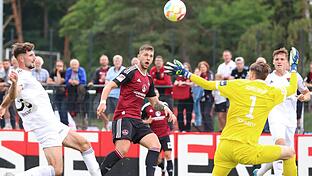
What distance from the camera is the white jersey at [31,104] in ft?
41.4

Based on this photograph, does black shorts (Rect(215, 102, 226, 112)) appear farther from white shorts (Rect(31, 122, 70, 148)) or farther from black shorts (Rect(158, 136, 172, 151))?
white shorts (Rect(31, 122, 70, 148))

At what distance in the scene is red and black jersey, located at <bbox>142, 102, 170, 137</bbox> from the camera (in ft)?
51.2

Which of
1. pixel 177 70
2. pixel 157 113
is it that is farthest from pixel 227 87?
pixel 157 113

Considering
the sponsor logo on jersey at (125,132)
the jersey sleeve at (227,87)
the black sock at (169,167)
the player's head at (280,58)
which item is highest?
the player's head at (280,58)

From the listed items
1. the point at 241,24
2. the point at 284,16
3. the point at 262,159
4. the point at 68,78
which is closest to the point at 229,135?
the point at 262,159

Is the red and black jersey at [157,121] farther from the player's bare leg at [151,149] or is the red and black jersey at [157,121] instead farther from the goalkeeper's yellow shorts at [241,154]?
the goalkeeper's yellow shorts at [241,154]

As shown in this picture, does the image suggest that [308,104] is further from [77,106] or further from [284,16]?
[284,16]

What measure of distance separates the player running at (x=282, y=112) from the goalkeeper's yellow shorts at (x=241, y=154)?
2202 mm

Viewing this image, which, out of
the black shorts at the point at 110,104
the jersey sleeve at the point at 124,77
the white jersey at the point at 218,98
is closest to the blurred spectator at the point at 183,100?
the white jersey at the point at 218,98

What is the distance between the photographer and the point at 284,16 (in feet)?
134

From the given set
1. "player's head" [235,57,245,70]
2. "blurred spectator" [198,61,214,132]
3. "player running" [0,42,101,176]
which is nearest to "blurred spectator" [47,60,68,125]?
"blurred spectator" [198,61,214,132]

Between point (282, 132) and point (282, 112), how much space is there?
40 cm

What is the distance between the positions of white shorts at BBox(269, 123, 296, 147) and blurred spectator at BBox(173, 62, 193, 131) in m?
4.38

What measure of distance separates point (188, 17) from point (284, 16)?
6675mm
